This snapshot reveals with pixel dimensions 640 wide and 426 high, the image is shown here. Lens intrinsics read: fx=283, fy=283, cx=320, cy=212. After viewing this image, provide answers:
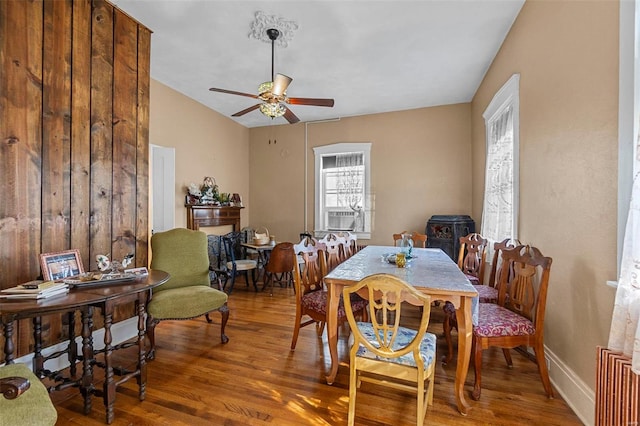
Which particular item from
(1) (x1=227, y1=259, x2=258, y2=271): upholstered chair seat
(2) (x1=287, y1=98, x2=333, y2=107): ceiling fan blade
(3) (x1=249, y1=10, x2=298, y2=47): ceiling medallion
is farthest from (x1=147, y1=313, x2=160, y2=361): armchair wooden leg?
(3) (x1=249, y1=10, x2=298, y2=47): ceiling medallion

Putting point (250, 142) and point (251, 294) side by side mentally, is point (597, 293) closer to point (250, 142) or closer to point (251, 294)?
point (251, 294)

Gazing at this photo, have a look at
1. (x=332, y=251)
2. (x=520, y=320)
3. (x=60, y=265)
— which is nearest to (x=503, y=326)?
(x=520, y=320)

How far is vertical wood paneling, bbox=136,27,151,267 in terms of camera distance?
2988mm

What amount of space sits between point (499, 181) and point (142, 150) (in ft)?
13.4

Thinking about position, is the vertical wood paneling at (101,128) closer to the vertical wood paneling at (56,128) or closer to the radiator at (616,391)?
the vertical wood paneling at (56,128)

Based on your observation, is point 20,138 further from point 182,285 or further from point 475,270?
point 475,270

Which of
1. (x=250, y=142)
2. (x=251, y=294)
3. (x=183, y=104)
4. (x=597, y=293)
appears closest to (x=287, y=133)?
(x=250, y=142)

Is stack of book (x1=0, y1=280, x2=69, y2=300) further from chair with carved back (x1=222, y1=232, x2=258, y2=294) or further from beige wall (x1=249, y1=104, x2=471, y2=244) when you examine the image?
beige wall (x1=249, y1=104, x2=471, y2=244)

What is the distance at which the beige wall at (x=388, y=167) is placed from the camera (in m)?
5.06

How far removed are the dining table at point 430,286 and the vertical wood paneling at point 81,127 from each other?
2169mm

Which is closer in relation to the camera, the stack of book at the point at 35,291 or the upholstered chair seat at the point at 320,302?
the stack of book at the point at 35,291

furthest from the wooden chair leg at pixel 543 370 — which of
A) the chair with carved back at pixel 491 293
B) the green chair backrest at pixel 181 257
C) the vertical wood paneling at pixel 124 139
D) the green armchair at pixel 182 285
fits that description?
the vertical wood paneling at pixel 124 139

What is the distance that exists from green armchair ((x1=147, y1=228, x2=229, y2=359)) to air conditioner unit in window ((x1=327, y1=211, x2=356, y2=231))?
323 centimetres

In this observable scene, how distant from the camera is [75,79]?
239cm
